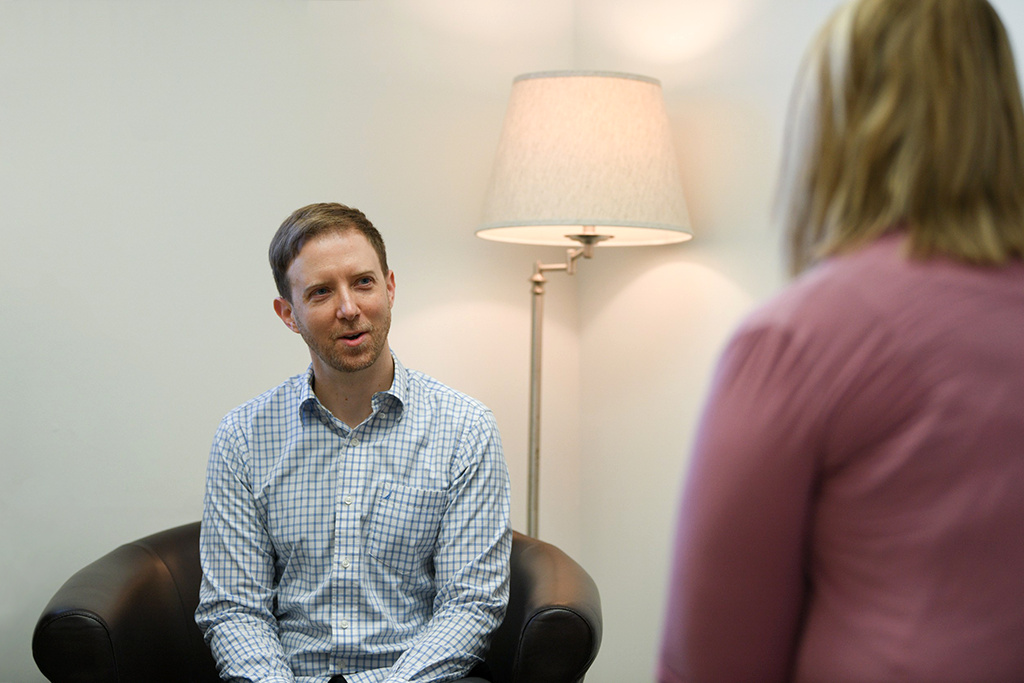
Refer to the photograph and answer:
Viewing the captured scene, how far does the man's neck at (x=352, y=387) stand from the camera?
1.79 metres

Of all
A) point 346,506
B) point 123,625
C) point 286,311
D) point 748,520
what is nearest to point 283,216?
point 286,311

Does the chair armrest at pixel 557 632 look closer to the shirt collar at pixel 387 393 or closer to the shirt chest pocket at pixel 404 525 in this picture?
the shirt chest pocket at pixel 404 525

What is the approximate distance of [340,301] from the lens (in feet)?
5.72

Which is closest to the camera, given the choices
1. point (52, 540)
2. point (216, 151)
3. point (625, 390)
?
point (52, 540)

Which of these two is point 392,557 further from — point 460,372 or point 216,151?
point 216,151

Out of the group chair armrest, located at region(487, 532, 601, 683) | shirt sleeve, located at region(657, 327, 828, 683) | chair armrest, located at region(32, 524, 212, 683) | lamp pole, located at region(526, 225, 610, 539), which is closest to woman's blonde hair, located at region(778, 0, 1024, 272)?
shirt sleeve, located at region(657, 327, 828, 683)

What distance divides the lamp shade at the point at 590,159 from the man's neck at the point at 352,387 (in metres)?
0.57

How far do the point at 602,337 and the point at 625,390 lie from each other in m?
0.20

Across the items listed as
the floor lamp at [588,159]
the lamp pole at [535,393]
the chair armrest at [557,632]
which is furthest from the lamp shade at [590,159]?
the chair armrest at [557,632]

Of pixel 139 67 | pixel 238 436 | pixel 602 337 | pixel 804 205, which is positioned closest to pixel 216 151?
pixel 139 67

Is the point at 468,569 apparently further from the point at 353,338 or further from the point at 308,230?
the point at 308,230

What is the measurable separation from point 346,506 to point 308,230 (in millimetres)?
534

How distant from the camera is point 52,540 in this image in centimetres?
223

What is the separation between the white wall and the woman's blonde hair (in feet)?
4.62
